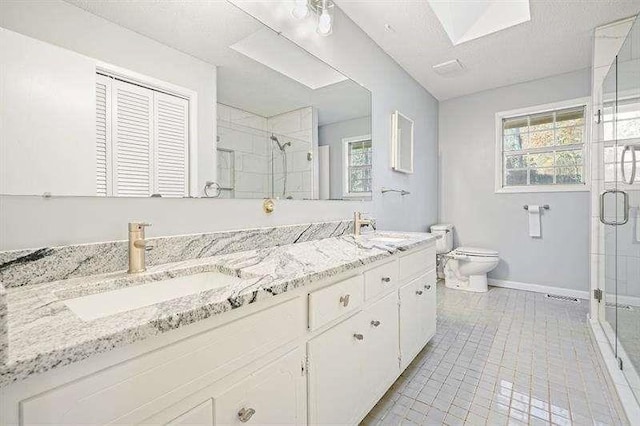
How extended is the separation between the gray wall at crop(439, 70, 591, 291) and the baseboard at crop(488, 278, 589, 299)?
0.04 m

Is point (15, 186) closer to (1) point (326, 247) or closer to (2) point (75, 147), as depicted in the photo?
(2) point (75, 147)

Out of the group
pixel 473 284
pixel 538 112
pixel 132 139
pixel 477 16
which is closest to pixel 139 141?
pixel 132 139

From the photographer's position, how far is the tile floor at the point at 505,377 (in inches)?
56.0

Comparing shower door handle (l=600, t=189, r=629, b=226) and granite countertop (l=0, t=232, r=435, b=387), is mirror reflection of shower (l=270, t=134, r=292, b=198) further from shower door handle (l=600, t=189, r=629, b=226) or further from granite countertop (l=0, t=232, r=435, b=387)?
shower door handle (l=600, t=189, r=629, b=226)

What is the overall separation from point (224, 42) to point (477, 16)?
2194mm

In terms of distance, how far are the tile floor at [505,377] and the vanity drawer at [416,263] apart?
1.92 feet

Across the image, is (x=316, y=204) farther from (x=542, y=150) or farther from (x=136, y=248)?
(x=542, y=150)

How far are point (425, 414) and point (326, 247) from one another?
0.92 meters

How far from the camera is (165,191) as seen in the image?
3.73ft

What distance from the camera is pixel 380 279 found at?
140cm

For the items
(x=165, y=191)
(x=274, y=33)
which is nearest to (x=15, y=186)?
(x=165, y=191)

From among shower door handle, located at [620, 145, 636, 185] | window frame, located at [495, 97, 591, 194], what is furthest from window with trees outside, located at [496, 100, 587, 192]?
shower door handle, located at [620, 145, 636, 185]

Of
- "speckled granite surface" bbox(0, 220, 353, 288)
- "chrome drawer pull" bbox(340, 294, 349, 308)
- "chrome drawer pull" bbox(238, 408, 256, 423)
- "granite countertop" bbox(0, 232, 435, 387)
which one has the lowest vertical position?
"chrome drawer pull" bbox(238, 408, 256, 423)

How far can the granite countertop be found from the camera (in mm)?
461
